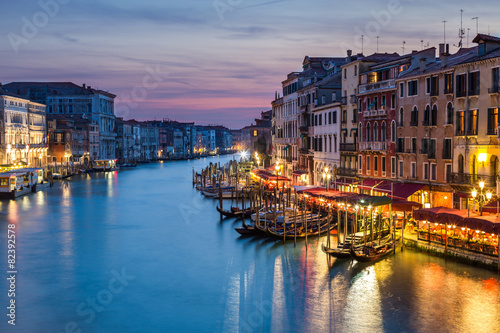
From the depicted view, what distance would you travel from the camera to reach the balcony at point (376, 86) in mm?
27625

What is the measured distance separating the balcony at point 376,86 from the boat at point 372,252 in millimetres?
10105

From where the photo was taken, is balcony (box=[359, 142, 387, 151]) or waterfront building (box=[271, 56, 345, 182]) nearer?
balcony (box=[359, 142, 387, 151])

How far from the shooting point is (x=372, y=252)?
19062 millimetres

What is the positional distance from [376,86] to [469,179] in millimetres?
8476

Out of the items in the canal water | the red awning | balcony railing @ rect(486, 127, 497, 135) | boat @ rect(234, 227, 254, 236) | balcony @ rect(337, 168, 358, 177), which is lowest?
the canal water

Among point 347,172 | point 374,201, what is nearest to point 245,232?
point 374,201

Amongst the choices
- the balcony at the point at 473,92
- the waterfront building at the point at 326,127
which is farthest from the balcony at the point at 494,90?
the waterfront building at the point at 326,127

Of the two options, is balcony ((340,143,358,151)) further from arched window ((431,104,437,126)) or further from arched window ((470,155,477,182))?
arched window ((470,155,477,182))

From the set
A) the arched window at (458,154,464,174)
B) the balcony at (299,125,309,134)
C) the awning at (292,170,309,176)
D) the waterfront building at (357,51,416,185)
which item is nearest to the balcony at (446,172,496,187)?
the arched window at (458,154,464,174)

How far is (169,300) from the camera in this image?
1612cm

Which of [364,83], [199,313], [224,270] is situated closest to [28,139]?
[364,83]

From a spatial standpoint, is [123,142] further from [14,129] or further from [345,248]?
[345,248]

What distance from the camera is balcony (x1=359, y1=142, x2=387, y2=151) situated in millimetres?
28391

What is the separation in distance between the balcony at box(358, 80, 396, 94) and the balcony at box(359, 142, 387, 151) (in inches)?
101
